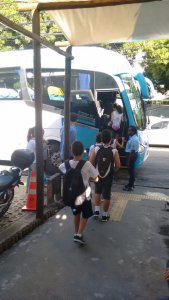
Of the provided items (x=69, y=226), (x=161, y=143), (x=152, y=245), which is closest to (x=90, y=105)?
(x=69, y=226)

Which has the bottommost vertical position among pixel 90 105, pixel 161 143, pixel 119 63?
pixel 161 143

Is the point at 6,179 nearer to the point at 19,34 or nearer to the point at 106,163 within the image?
the point at 106,163

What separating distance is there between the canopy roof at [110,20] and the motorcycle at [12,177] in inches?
93.0

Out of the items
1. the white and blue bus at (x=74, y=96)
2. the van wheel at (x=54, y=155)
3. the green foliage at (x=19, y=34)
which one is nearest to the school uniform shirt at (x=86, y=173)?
the van wheel at (x=54, y=155)

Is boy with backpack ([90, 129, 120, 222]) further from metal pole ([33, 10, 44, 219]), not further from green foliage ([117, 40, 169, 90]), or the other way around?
green foliage ([117, 40, 169, 90])

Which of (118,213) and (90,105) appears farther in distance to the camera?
(90,105)

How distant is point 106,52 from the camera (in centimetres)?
1034

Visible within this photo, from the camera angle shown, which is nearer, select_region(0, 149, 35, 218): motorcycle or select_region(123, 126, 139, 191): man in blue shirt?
select_region(0, 149, 35, 218): motorcycle

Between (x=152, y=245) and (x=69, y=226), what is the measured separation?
140 centimetres

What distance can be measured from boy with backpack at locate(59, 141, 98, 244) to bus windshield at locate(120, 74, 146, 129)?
16.7 feet

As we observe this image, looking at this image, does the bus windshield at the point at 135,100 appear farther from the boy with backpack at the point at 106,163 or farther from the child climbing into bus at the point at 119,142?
the boy with backpack at the point at 106,163

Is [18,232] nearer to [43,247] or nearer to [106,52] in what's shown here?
[43,247]

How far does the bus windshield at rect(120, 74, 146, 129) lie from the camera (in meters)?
9.87

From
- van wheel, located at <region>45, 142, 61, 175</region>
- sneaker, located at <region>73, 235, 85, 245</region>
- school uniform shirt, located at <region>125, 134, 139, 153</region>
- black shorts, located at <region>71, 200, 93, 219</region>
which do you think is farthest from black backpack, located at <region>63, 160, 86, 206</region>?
van wheel, located at <region>45, 142, 61, 175</region>
